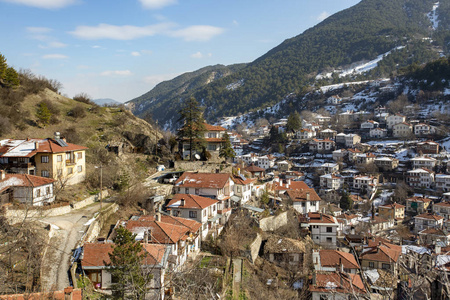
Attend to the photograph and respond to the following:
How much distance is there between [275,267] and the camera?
2167 cm

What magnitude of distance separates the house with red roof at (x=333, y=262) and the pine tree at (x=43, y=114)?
25355 mm

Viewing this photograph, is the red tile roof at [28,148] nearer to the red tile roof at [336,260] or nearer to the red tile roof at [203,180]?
the red tile roof at [203,180]

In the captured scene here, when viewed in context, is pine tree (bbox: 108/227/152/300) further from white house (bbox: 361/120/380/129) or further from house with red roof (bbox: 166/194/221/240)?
white house (bbox: 361/120/380/129)

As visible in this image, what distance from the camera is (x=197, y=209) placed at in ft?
69.0

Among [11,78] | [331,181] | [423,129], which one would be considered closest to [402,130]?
[423,129]

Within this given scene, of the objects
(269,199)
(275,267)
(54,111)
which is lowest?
(275,267)

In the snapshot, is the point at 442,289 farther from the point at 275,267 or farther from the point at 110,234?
the point at 275,267

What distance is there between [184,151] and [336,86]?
11340cm

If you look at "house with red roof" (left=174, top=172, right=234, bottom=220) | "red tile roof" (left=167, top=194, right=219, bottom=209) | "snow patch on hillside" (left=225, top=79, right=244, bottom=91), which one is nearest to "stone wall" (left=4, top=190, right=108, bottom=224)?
"red tile roof" (left=167, top=194, right=219, bottom=209)

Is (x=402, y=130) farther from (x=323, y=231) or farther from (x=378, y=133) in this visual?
(x=323, y=231)

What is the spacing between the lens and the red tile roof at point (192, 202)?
21.3 meters

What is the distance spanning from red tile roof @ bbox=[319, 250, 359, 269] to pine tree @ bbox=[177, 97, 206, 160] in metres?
14.1

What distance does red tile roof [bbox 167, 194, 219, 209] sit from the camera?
21297mm

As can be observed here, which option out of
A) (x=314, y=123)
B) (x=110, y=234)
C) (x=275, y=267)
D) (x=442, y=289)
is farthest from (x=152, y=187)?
(x=314, y=123)
